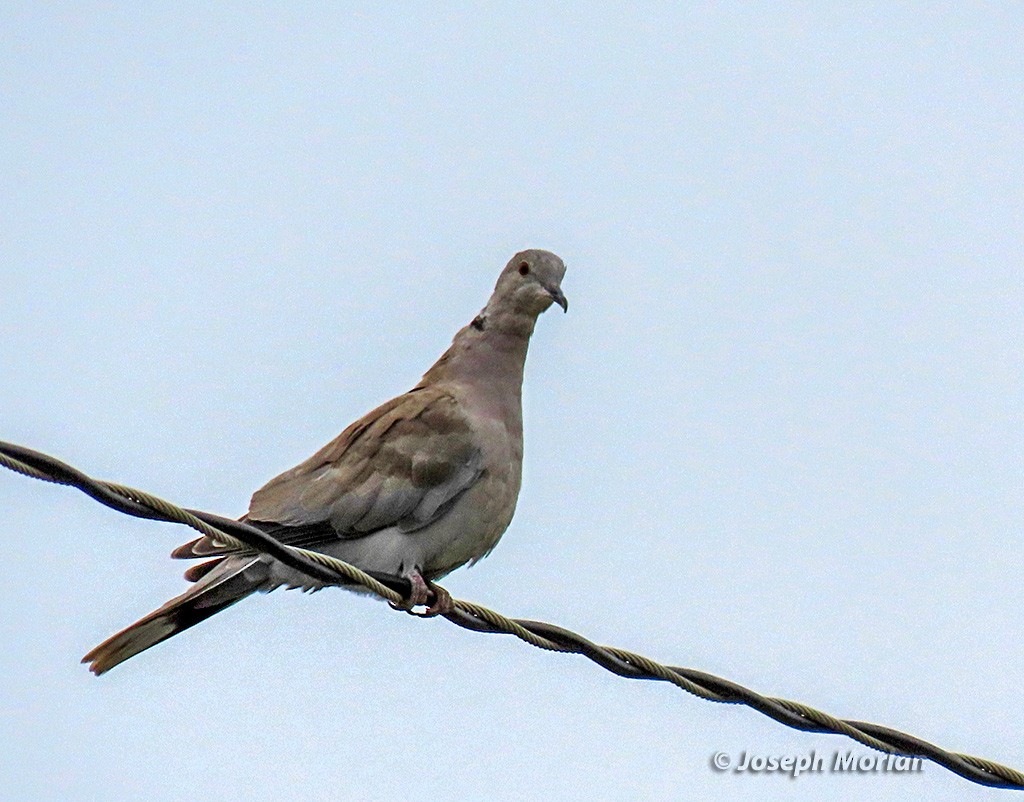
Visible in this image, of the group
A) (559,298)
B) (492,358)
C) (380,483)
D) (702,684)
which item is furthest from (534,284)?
(702,684)

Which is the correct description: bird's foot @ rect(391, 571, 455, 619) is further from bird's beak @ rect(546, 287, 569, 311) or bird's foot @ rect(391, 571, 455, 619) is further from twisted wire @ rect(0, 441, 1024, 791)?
bird's beak @ rect(546, 287, 569, 311)

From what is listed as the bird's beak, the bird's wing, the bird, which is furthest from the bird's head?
the bird's wing

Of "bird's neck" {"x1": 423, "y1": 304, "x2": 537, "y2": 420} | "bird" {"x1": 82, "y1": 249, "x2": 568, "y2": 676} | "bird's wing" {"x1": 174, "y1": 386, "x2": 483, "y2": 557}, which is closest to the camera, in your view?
"bird" {"x1": 82, "y1": 249, "x2": 568, "y2": 676}

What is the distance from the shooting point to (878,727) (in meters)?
4.08

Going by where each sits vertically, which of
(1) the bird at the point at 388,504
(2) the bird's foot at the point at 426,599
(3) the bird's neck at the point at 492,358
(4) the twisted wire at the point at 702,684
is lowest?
(4) the twisted wire at the point at 702,684

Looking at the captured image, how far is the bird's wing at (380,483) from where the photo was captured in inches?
226

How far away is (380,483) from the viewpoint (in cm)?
582

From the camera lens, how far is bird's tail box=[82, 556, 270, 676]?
5383mm

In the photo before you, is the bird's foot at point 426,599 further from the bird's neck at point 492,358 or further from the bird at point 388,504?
the bird's neck at point 492,358

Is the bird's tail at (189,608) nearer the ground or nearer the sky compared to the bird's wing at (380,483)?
nearer the ground

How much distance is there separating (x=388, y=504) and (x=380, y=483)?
0.38 feet

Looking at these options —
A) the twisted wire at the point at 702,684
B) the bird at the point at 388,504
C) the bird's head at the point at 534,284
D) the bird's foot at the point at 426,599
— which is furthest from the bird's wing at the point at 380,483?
the twisted wire at the point at 702,684

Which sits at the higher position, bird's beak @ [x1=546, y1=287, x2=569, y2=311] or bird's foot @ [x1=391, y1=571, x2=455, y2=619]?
bird's beak @ [x1=546, y1=287, x2=569, y2=311]

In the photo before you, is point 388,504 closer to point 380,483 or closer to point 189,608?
point 380,483
